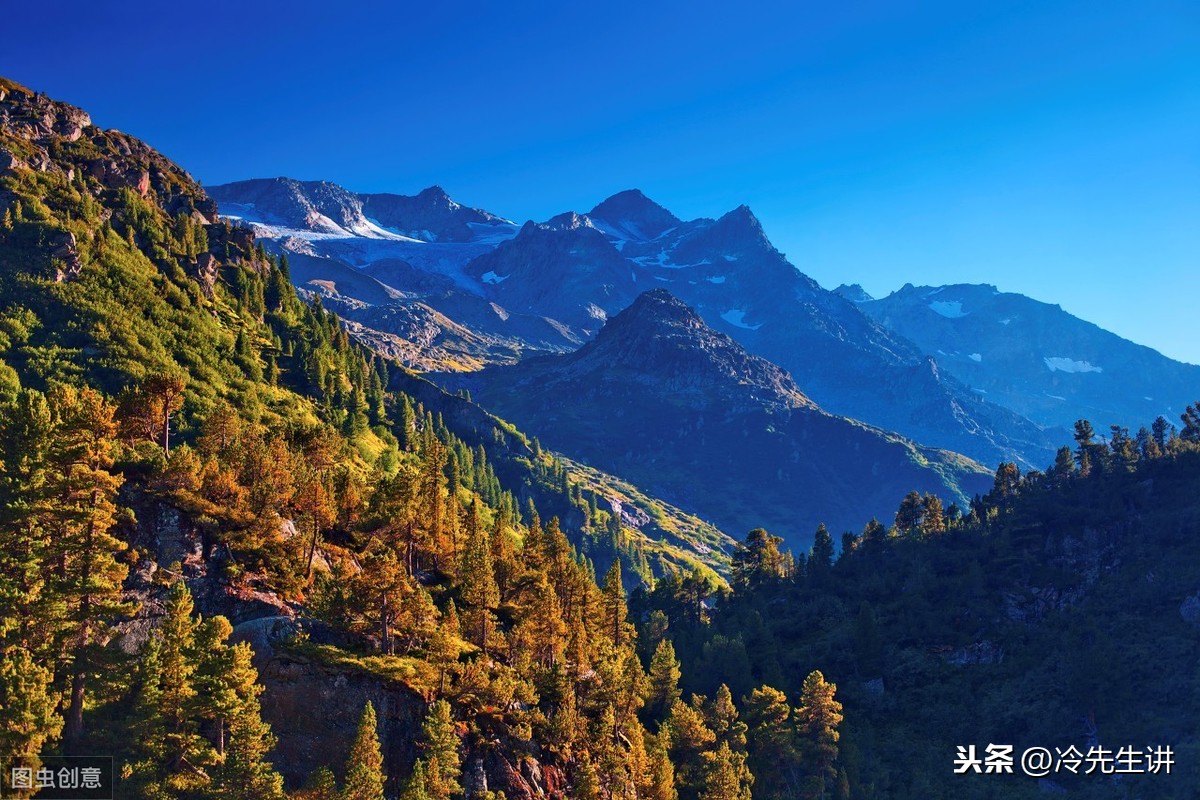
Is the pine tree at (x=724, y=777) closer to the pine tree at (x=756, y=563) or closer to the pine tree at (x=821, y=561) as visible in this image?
the pine tree at (x=821, y=561)

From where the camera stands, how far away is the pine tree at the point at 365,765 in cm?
4919

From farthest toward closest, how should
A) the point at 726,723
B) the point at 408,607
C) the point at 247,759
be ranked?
the point at 726,723
the point at 408,607
the point at 247,759

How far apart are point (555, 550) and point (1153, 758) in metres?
75.7

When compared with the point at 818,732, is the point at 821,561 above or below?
above

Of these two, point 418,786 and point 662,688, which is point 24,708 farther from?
point 662,688

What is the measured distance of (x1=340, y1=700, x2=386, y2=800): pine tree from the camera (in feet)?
161

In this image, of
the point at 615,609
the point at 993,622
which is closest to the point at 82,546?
the point at 615,609

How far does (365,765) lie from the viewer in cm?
5031

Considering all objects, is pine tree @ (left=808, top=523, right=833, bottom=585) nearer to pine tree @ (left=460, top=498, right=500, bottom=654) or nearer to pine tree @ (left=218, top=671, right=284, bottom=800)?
pine tree @ (left=460, top=498, right=500, bottom=654)

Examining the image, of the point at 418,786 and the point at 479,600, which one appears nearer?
the point at 418,786

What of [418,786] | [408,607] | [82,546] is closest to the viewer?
[418,786]

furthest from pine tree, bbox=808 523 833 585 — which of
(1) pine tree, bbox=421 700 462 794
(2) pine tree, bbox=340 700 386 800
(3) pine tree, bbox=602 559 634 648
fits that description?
(2) pine tree, bbox=340 700 386 800

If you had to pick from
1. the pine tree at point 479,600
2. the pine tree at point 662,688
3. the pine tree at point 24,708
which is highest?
the pine tree at point 479,600

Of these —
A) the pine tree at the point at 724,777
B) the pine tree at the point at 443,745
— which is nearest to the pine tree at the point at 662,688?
the pine tree at the point at 724,777
